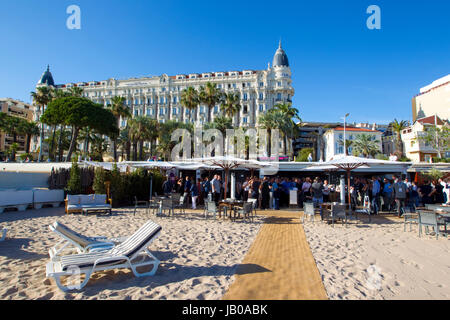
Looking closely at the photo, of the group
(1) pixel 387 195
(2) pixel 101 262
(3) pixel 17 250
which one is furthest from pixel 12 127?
(1) pixel 387 195

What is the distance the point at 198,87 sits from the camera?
68.8 m

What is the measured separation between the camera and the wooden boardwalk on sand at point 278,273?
3650 millimetres

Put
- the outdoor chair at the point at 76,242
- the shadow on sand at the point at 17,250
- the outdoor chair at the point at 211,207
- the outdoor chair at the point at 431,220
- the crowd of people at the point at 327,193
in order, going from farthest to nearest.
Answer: the crowd of people at the point at 327,193, the outdoor chair at the point at 211,207, the outdoor chair at the point at 431,220, the shadow on sand at the point at 17,250, the outdoor chair at the point at 76,242

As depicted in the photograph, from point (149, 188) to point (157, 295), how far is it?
12.1 m

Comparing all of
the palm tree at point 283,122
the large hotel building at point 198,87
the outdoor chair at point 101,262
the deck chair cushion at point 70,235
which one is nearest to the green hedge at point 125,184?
the deck chair cushion at point 70,235

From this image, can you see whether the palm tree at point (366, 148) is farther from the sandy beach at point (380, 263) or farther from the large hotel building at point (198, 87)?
the sandy beach at point (380, 263)

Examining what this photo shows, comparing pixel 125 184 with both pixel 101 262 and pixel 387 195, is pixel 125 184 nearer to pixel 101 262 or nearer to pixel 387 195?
pixel 101 262

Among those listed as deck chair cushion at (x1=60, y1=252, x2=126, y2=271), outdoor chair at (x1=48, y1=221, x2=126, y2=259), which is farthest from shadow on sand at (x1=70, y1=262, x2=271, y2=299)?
outdoor chair at (x1=48, y1=221, x2=126, y2=259)

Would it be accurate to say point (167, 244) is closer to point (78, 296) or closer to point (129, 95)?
point (78, 296)

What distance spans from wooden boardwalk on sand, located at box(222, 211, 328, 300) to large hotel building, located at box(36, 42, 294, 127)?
195ft

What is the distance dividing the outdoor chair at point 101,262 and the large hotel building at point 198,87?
6095 cm

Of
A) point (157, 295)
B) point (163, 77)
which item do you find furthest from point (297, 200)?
point (163, 77)

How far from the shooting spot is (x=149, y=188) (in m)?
15.2

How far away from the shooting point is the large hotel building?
66.0 meters
